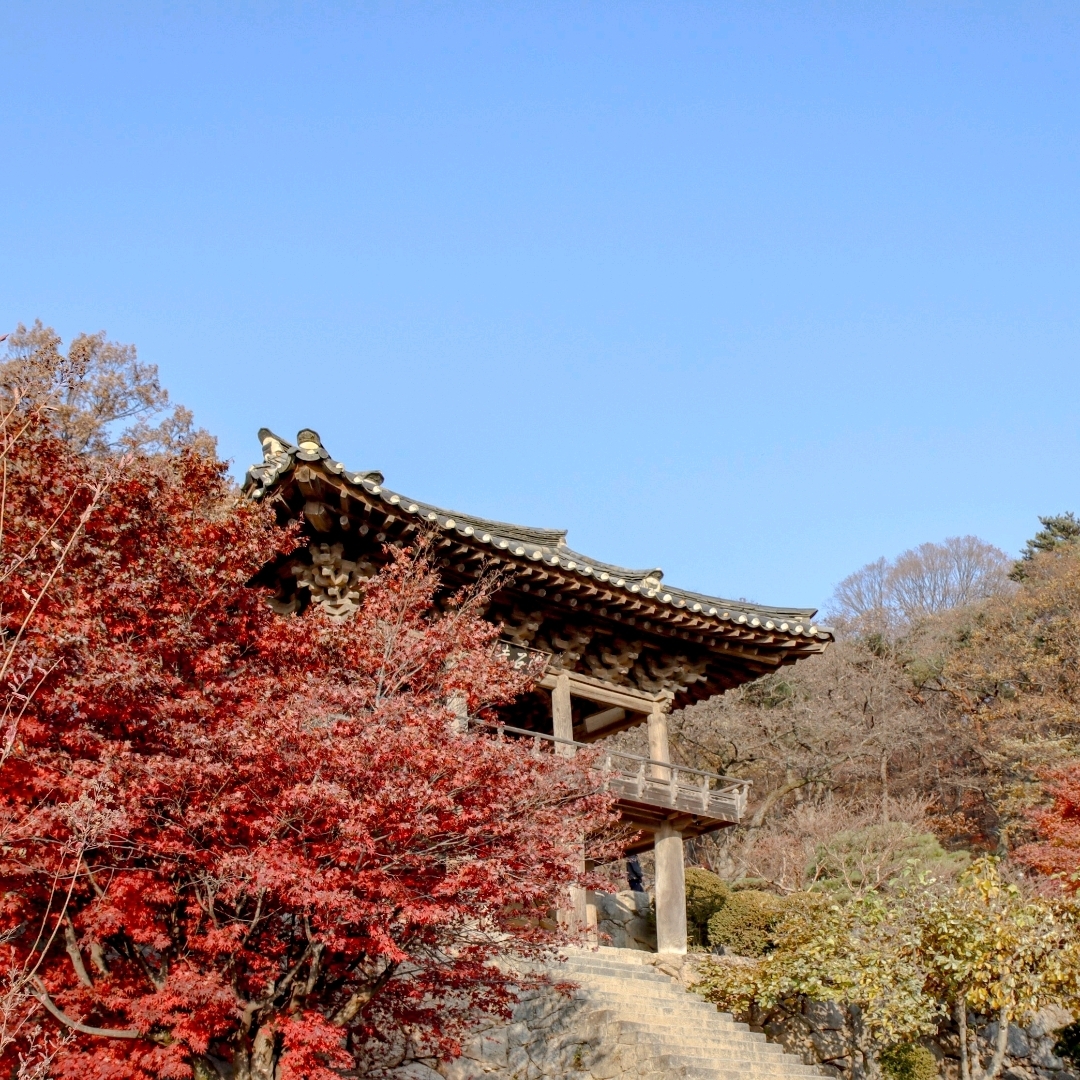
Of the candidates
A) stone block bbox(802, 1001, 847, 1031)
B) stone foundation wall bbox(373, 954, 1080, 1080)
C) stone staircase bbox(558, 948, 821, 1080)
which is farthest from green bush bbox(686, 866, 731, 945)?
stone staircase bbox(558, 948, 821, 1080)

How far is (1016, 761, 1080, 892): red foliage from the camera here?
20859mm

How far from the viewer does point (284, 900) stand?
7406mm

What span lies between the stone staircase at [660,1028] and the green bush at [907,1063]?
2779 mm

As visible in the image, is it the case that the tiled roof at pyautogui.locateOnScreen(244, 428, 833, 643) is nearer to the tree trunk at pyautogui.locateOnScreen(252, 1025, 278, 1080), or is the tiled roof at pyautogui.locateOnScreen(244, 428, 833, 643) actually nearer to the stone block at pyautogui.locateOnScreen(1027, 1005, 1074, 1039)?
the tree trunk at pyautogui.locateOnScreen(252, 1025, 278, 1080)

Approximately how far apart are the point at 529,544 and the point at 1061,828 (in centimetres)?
1304

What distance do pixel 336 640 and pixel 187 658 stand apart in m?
1.35

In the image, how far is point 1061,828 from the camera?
70.8 ft

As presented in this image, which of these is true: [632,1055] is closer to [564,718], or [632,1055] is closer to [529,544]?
[564,718]

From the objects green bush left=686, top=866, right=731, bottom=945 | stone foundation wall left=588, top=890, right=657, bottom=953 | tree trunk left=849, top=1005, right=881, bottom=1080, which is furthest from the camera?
green bush left=686, top=866, right=731, bottom=945

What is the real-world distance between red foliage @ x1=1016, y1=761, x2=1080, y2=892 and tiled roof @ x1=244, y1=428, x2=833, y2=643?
333 inches

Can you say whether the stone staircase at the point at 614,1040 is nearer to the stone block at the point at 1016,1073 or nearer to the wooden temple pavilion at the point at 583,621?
the wooden temple pavilion at the point at 583,621

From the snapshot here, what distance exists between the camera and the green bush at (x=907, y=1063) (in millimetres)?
15188

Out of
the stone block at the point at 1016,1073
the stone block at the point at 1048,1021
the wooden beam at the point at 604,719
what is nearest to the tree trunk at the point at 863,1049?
the stone block at the point at 1016,1073

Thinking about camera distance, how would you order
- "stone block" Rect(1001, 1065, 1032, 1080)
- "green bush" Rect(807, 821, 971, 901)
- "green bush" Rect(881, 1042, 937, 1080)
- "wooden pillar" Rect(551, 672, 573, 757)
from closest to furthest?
"wooden pillar" Rect(551, 672, 573, 757), "green bush" Rect(881, 1042, 937, 1080), "stone block" Rect(1001, 1065, 1032, 1080), "green bush" Rect(807, 821, 971, 901)
